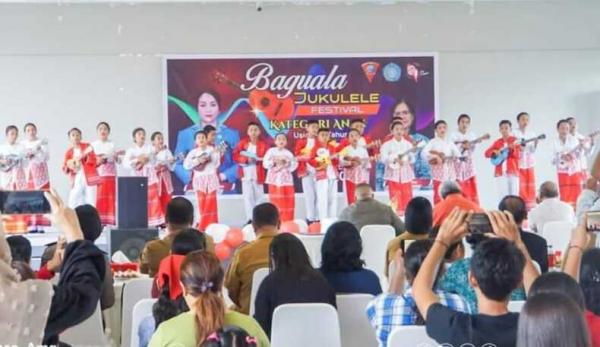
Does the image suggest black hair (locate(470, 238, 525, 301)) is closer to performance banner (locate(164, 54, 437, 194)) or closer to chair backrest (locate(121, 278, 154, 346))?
chair backrest (locate(121, 278, 154, 346))

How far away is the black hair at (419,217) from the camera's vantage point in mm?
4660

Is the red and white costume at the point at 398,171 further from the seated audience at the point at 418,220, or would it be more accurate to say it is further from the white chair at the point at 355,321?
the white chair at the point at 355,321

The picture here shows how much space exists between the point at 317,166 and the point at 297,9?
2.38 m

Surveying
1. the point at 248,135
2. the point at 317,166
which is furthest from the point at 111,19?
the point at 317,166

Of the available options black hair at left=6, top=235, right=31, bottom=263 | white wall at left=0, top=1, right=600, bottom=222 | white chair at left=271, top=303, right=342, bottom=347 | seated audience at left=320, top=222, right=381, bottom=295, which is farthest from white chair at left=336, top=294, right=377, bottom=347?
white wall at left=0, top=1, right=600, bottom=222

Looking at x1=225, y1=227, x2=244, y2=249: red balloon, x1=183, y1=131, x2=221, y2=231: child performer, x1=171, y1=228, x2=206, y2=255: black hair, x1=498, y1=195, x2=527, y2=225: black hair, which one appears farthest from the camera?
x1=183, y1=131, x2=221, y2=231: child performer

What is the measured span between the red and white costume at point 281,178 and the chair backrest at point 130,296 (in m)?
7.06

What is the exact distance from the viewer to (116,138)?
12.0 m

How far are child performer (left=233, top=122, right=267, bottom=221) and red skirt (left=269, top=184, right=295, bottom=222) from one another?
0.27m

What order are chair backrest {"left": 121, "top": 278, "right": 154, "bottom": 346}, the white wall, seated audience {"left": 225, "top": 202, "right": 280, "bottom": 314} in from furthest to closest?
the white wall → seated audience {"left": 225, "top": 202, "right": 280, "bottom": 314} → chair backrest {"left": 121, "top": 278, "right": 154, "bottom": 346}

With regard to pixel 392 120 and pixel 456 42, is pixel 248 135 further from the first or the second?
pixel 456 42

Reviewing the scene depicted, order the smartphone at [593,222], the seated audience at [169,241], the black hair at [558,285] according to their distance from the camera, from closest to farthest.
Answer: the black hair at [558,285]
the smartphone at [593,222]
the seated audience at [169,241]

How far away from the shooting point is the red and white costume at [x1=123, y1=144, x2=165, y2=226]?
10789 mm

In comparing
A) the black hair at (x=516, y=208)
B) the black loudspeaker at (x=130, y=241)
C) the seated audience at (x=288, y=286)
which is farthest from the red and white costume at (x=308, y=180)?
the seated audience at (x=288, y=286)
